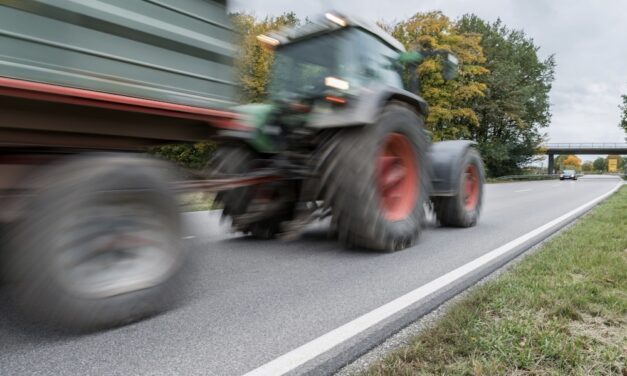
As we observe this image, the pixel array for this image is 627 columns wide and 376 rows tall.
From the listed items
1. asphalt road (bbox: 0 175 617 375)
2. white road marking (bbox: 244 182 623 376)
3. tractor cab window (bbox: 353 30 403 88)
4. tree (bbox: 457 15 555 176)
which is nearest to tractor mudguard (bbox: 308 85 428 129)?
tractor cab window (bbox: 353 30 403 88)

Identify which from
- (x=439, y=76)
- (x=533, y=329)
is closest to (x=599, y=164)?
(x=439, y=76)

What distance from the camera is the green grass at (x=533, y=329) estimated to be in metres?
2.30

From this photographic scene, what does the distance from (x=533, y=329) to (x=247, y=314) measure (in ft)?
5.77

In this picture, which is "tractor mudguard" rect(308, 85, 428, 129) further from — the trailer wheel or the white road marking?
the trailer wheel

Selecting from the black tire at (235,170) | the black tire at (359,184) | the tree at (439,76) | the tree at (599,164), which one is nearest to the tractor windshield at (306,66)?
the black tire at (359,184)

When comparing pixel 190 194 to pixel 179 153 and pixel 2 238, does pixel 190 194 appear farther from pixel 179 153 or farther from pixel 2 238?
pixel 2 238

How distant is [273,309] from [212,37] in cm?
187

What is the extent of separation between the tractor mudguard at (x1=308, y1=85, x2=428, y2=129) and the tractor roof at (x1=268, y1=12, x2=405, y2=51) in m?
0.70

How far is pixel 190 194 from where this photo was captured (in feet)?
11.2

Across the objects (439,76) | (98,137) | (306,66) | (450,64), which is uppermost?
(439,76)

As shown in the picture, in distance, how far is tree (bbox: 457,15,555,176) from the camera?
3928 centimetres

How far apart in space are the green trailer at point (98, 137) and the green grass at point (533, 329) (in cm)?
156

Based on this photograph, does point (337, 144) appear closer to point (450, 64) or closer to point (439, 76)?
point (450, 64)

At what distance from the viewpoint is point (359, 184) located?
4449 mm
